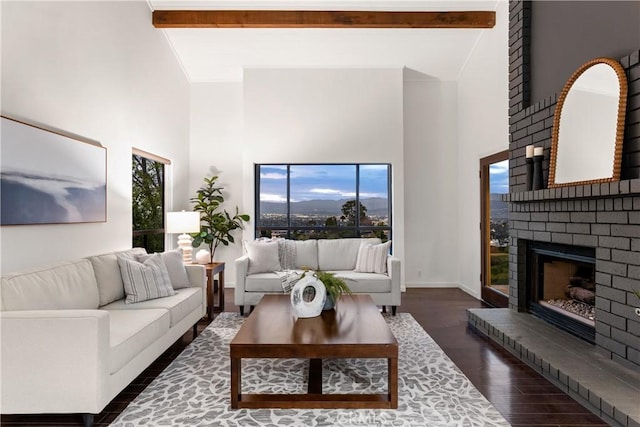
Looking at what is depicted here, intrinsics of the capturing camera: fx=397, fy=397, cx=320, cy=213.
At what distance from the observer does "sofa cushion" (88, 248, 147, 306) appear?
126 inches

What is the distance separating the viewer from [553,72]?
3.49 metres

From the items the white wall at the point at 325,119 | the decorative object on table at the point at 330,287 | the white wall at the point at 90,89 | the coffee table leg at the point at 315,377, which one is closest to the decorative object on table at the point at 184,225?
the white wall at the point at 90,89

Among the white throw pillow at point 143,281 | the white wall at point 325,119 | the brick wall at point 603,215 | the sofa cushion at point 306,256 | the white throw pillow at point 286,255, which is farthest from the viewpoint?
the white wall at point 325,119

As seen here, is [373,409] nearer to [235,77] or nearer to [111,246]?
[111,246]

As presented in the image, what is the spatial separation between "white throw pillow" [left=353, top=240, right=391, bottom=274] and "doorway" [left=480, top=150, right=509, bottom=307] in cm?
145

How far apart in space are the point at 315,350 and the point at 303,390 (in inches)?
18.6

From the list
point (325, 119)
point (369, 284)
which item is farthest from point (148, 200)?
point (369, 284)

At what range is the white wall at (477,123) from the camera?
4.76 meters

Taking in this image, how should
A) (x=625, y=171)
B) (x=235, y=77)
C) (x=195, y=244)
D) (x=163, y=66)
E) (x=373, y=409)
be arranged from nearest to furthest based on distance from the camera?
(x=373, y=409), (x=625, y=171), (x=163, y=66), (x=195, y=244), (x=235, y=77)

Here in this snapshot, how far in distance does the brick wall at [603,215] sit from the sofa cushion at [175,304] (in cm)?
318

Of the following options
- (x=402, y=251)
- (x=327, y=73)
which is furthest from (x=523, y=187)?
(x=327, y=73)

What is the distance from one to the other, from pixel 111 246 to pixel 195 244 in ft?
5.79

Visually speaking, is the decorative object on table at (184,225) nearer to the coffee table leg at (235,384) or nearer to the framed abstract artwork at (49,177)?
the framed abstract artwork at (49,177)

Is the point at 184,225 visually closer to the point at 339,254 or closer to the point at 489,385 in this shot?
the point at 339,254
